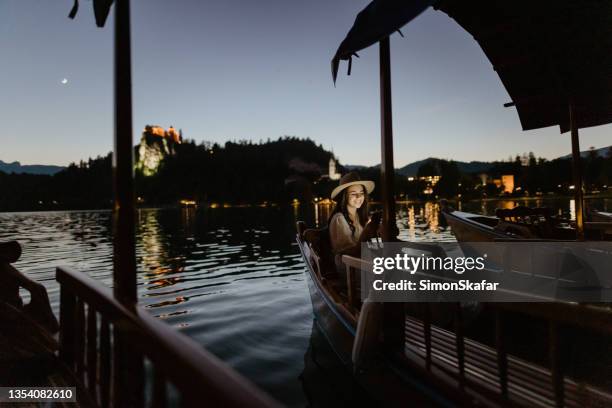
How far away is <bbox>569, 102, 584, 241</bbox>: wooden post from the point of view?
6.53m

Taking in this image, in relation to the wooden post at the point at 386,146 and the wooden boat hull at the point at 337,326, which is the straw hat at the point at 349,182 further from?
the wooden post at the point at 386,146

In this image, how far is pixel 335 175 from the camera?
18338 cm

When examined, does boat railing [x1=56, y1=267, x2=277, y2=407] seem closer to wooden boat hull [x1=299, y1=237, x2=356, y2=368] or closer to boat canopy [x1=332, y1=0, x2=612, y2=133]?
wooden boat hull [x1=299, y1=237, x2=356, y2=368]

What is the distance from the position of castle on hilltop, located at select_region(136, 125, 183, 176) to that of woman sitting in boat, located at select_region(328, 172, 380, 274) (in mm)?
158789

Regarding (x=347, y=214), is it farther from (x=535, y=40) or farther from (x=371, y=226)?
(x=535, y=40)

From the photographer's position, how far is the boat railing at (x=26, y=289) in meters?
4.51

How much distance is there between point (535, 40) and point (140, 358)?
20.5ft

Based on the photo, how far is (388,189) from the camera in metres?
3.61

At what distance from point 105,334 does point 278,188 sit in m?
128

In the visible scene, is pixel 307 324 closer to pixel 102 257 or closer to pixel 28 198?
pixel 102 257

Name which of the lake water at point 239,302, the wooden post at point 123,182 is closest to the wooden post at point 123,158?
the wooden post at point 123,182

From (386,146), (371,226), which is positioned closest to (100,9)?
(386,146)

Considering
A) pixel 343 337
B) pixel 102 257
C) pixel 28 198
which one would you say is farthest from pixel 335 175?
pixel 343 337

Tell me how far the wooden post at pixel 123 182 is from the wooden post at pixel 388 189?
7.71 feet
